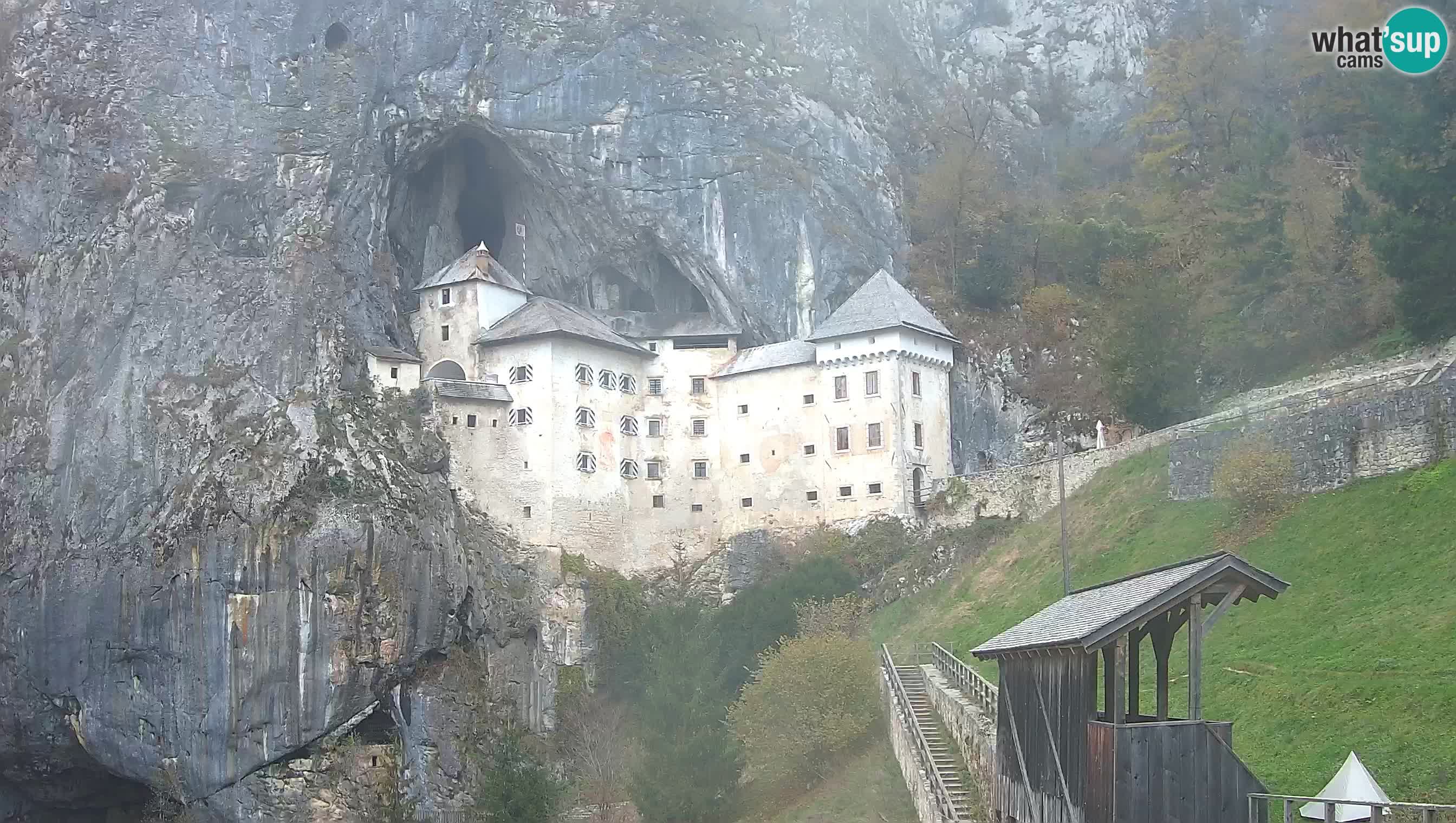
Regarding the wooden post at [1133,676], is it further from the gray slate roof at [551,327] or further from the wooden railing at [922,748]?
the gray slate roof at [551,327]

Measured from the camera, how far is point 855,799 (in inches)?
1337

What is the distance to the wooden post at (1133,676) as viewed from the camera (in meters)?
19.5

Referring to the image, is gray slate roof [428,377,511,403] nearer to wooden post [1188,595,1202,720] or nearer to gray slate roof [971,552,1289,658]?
gray slate roof [971,552,1289,658]

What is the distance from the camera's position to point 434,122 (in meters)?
59.8

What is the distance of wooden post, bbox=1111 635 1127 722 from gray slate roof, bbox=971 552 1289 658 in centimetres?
41

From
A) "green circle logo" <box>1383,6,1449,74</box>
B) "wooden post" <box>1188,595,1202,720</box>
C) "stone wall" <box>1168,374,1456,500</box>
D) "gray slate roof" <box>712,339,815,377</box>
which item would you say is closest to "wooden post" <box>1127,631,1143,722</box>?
"wooden post" <box>1188,595,1202,720</box>

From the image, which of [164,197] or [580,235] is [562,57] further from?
[164,197]

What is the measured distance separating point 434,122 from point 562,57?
234 inches

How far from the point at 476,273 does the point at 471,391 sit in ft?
17.3

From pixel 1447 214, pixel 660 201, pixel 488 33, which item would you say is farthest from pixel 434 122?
pixel 1447 214

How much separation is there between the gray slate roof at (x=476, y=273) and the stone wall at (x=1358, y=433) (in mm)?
30112

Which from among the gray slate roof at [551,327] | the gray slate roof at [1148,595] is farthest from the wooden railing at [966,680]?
the gray slate roof at [551,327]

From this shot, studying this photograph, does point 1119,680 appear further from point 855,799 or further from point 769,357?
point 769,357

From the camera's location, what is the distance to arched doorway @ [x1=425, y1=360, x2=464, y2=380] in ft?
188
